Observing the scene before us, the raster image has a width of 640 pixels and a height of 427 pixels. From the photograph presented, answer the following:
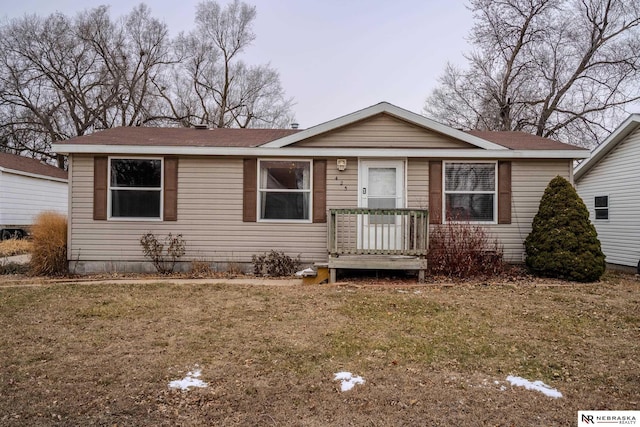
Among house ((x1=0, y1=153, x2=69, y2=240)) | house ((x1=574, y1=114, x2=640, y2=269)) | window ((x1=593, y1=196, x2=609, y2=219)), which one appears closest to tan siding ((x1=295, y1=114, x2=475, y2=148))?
house ((x1=574, y1=114, x2=640, y2=269))

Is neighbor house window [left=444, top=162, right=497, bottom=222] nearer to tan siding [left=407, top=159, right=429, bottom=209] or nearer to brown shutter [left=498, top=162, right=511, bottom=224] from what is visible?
brown shutter [left=498, top=162, right=511, bottom=224]

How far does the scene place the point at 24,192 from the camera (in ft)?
50.3

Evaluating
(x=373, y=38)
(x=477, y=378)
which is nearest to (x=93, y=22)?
(x=373, y=38)

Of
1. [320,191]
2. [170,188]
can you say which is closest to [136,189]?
[170,188]

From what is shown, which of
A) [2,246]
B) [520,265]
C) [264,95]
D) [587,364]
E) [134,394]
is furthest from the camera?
[264,95]

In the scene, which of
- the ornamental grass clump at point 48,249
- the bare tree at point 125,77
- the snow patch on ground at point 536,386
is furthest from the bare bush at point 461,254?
the bare tree at point 125,77

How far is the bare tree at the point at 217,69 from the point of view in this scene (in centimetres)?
2642

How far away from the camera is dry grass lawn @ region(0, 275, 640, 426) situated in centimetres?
279

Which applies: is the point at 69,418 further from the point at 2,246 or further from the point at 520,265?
the point at 2,246

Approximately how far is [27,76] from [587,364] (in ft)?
90.7

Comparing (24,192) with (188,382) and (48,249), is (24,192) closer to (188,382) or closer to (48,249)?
(48,249)

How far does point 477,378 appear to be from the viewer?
3.29 metres

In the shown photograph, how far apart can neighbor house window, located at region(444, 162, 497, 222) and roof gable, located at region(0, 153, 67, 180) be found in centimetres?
1497

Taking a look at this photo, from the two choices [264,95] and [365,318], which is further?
[264,95]
